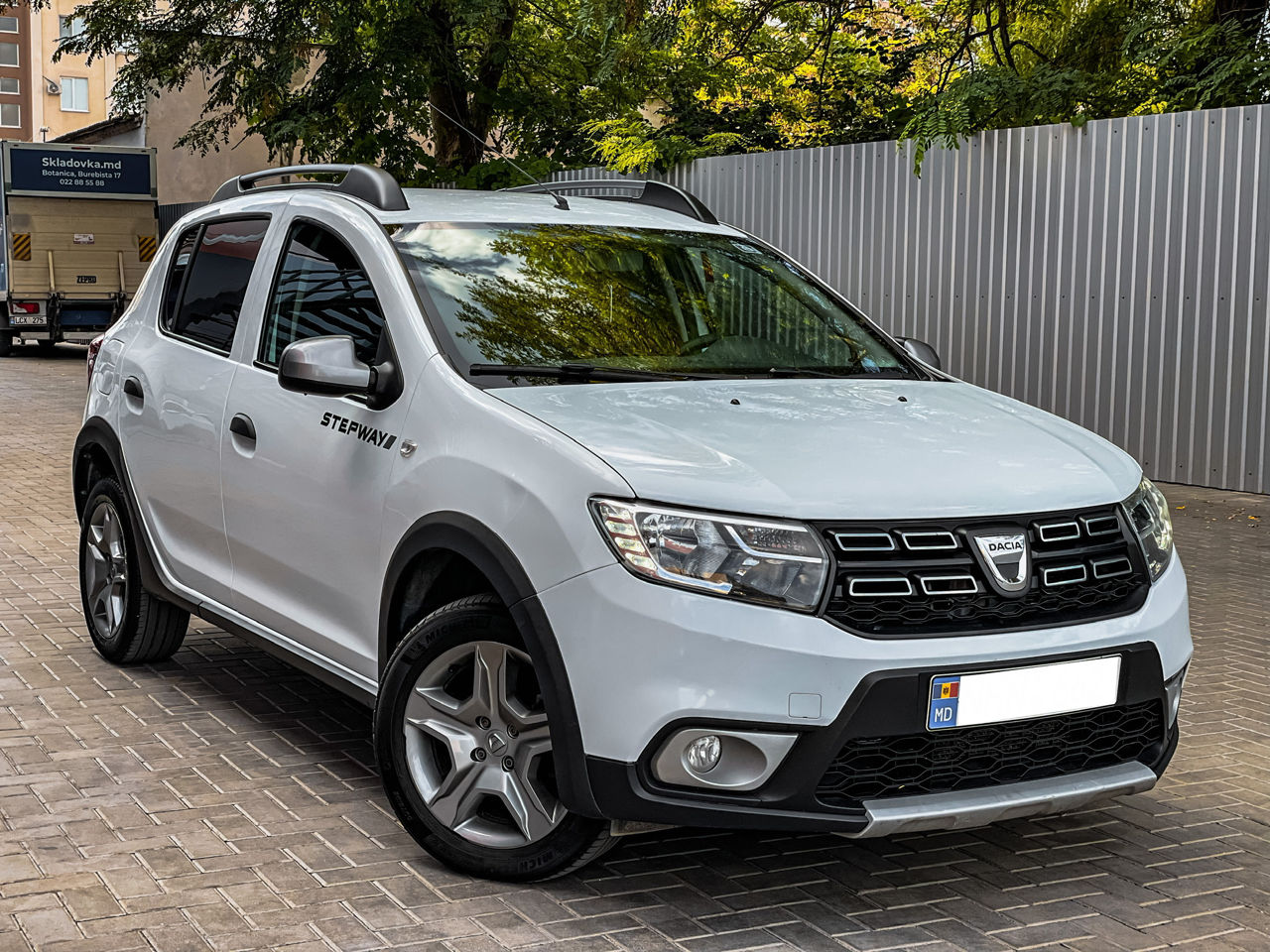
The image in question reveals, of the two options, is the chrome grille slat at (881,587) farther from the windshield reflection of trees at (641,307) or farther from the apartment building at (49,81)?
the apartment building at (49,81)

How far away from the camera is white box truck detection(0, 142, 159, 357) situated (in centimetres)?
2788

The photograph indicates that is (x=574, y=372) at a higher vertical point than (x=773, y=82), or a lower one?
lower

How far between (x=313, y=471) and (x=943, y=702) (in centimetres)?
200

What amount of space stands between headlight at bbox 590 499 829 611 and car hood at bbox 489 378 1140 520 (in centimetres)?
4

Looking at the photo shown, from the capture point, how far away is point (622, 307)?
4.77m

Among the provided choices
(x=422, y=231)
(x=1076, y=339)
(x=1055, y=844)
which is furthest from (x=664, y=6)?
(x=1055, y=844)

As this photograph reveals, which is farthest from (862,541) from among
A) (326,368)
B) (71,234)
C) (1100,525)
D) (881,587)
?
(71,234)

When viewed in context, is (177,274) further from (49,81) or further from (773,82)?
(49,81)

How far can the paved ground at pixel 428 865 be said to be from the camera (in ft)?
12.2

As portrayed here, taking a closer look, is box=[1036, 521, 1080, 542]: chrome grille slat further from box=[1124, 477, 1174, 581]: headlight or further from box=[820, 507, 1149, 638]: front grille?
box=[1124, 477, 1174, 581]: headlight

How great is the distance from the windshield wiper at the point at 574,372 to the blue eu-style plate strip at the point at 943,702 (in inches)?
51.9

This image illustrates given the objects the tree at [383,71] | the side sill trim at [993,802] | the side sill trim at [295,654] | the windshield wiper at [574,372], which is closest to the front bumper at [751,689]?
the side sill trim at [993,802]

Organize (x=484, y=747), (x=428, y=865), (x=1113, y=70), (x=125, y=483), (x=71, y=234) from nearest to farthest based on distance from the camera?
(x=484, y=747), (x=428, y=865), (x=125, y=483), (x=1113, y=70), (x=71, y=234)

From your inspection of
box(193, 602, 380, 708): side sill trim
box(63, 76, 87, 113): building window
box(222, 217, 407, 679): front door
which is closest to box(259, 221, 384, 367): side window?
box(222, 217, 407, 679): front door
